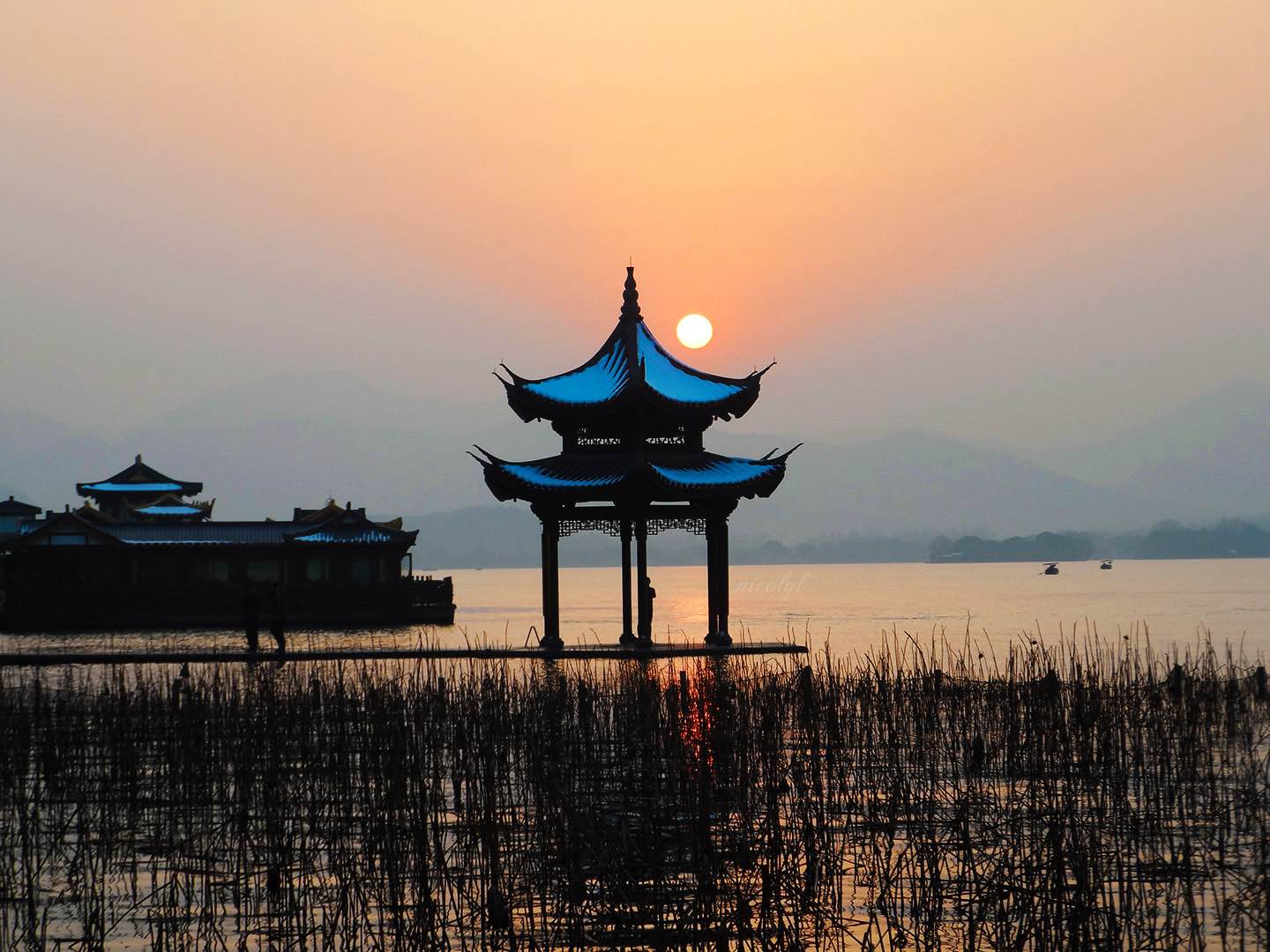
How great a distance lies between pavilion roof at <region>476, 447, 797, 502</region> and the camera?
99.1ft

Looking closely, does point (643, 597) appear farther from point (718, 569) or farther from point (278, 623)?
point (278, 623)

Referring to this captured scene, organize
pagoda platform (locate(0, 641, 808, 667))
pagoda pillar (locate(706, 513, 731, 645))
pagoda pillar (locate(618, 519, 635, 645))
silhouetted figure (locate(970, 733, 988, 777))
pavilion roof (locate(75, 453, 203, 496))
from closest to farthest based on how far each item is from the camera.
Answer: silhouetted figure (locate(970, 733, 988, 777)), pagoda platform (locate(0, 641, 808, 667)), pagoda pillar (locate(618, 519, 635, 645)), pagoda pillar (locate(706, 513, 731, 645)), pavilion roof (locate(75, 453, 203, 496))

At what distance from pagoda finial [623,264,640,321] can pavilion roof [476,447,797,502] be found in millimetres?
3305

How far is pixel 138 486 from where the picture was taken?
70.1 meters

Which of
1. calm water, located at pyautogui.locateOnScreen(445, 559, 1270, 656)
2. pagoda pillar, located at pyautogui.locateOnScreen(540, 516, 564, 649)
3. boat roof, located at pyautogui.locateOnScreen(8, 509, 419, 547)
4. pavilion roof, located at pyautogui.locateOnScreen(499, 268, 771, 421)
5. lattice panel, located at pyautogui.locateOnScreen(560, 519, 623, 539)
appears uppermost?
pavilion roof, located at pyautogui.locateOnScreen(499, 268, 771, 421)

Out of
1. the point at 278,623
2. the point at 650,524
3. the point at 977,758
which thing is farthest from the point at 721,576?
the point at 977,758

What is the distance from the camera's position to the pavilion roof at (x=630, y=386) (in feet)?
101

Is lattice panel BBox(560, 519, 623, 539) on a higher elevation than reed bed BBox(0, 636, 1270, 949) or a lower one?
higher

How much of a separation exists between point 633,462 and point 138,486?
4653 centimetres

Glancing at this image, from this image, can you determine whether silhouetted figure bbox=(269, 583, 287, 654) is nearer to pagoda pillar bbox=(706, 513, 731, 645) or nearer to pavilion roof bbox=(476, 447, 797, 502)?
pavilion roof bbox=(476, 447, 797, 502)

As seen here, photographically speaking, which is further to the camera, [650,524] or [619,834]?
[650,524]

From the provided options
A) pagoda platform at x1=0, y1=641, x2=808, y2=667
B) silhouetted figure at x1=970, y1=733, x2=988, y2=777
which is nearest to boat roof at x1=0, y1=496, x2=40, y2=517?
pagoda platform at x1=0, y1=641, x2=808, y2=667

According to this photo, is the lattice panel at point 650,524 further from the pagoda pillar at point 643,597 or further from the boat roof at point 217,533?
the boat roof at point 217,533

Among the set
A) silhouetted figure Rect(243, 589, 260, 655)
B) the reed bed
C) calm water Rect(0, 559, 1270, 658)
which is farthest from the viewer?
calm water Rect(0, 559, 1270, 658)
